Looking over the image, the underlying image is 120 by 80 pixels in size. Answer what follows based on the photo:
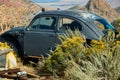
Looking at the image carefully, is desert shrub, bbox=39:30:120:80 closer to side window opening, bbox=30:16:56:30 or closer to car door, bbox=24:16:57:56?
car door, bbox=24:16:57:56

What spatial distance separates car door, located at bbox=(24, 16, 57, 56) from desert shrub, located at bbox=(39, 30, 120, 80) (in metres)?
0.68

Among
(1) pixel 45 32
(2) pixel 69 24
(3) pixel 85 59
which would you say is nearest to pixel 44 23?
(1) pixel 45 32

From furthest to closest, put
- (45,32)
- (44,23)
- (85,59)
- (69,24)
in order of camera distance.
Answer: (44,23), (45,32), (69,24), (85,59)

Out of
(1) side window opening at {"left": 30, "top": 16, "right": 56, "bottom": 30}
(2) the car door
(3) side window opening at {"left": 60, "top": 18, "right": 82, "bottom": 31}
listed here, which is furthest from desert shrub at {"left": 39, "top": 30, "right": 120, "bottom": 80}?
(1) side window opening at {"left": 30, "top": 16, "right": 56, "bottom": 30}

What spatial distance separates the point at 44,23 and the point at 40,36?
0.45 m

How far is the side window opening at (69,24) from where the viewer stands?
13.0 meters

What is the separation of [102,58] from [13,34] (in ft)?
16.9

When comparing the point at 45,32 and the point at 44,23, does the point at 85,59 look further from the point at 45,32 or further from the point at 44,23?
the point at 44,23

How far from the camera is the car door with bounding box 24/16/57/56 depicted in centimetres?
1316

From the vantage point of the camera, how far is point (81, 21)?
1293cm

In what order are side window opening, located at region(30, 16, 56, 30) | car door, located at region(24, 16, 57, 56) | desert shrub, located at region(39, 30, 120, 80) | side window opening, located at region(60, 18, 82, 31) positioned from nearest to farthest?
desert shrub, located at region(39, 30, 120, 80) < side window opening, located at region(60, 18, 82, 31) < car door, located at region(24, 16, 57, 56) < side window opening, located at region(30, 16, 56, 30)

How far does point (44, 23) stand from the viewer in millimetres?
13547

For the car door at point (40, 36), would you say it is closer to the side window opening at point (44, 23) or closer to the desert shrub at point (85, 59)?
the side window opening at point (44, 23)

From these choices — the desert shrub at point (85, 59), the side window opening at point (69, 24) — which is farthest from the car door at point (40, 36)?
the desert shrub at point (85, 59)
